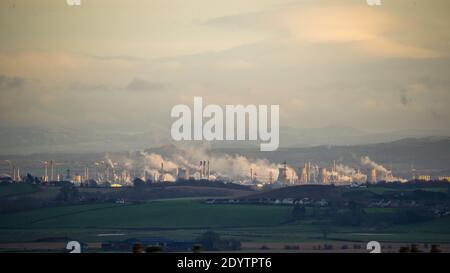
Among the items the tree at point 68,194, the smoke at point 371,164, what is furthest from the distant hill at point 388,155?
the tree at point 68,194

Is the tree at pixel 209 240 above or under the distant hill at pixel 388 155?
under

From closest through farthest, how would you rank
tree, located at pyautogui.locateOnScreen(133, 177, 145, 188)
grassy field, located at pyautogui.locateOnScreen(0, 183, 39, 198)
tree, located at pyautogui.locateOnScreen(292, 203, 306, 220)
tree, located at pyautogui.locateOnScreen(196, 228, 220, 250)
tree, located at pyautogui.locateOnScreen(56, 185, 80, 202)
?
tree, located at pyautogui.locateOnScreen(196, 228, 220, 250)
grassy field, located at pyautogui.locateOnScreen(0, 183, 39, 198)
tree, located at pyautogui.locateOnScreen(56, 185, 80, 202)
tree, located at pyautogui.locateOnScreen(292, 203, 306, 220)
tree, located at pyautogui.locateOnScreen(133, 177, 145, 188)

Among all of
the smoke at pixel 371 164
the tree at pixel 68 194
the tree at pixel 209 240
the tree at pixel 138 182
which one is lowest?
the tree at pixel 209 240

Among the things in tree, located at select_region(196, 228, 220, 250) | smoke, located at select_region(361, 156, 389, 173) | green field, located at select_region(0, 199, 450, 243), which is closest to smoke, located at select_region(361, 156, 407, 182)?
smoke, located at select_region(361, 156, 389, 173)

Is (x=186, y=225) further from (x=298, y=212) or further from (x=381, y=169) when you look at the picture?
(x=381, y=169)

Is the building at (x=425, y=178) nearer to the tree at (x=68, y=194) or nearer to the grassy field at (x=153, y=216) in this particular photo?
the grassy field at (x=153, y=216)

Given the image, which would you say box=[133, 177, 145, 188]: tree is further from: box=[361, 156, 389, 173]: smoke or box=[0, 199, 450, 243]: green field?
box=[361, 156, 389, 173]: smoke

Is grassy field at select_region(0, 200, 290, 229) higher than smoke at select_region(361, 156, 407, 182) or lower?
lower

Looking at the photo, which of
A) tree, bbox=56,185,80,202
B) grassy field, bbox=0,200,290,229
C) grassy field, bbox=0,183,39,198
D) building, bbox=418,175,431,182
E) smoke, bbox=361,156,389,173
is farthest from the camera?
smoke, bbox=361,156,389,173

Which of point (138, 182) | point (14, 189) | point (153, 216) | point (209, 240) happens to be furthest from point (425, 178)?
point (14, 189)
